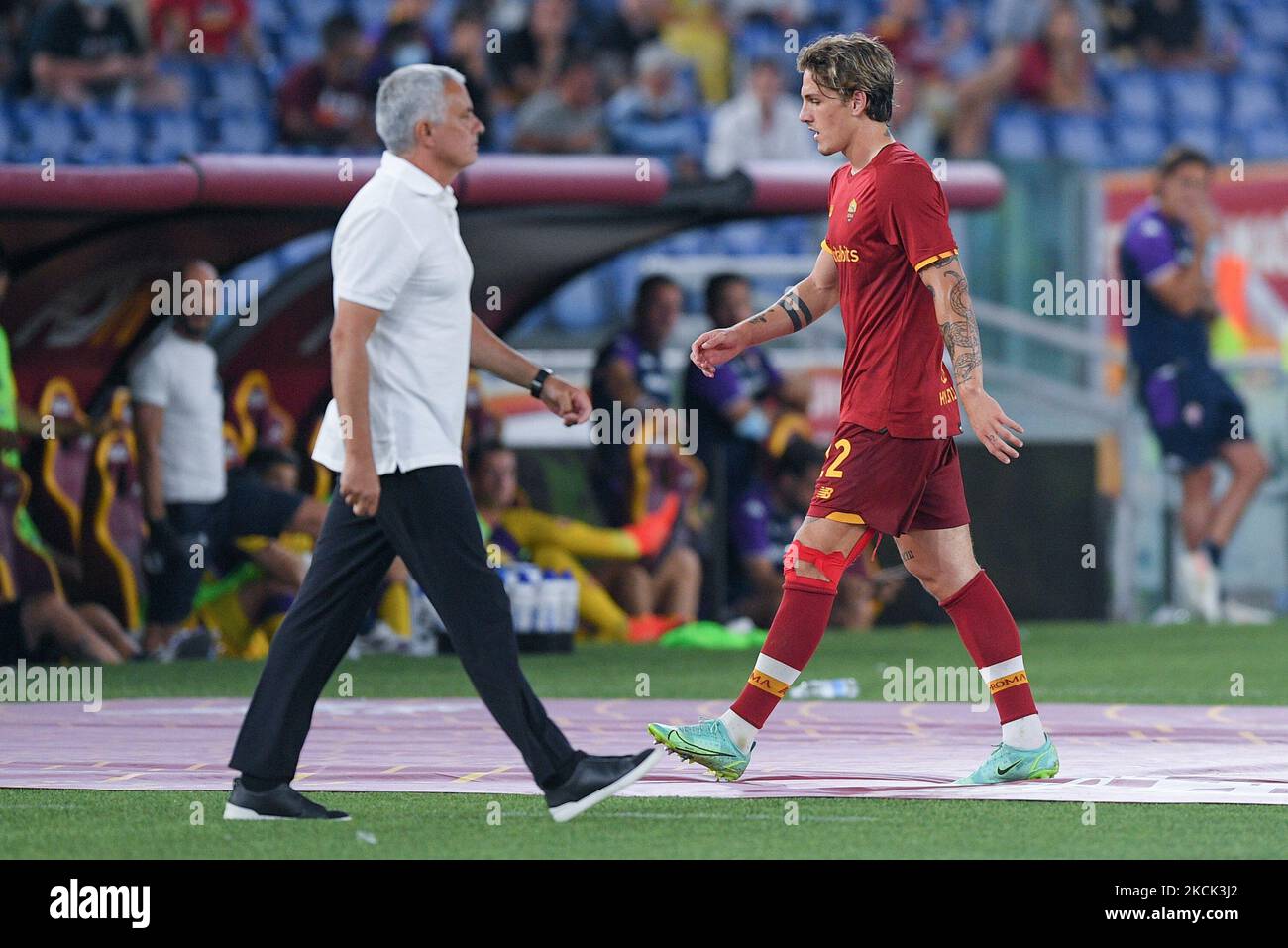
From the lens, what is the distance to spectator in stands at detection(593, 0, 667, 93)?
68.6 feet

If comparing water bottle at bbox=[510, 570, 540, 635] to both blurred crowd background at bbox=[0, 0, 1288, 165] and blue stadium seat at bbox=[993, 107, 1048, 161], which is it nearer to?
blurred crowd background at bbox=[0, 0, 1288, 165]

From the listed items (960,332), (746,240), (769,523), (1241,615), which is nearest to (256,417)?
(769,523)

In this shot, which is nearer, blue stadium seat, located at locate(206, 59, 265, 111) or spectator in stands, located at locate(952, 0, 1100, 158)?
blue stadium seat, located at locate(206, 59, 265, 111)

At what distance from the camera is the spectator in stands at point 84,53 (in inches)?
745

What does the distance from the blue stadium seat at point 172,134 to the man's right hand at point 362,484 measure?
12.8m

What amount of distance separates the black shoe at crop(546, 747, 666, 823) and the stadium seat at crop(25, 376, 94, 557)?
24.4ft

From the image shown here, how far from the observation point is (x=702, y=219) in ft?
50.2

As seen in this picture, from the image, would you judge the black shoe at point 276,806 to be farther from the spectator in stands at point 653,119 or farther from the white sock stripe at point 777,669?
the spectator in stands at point 653,119

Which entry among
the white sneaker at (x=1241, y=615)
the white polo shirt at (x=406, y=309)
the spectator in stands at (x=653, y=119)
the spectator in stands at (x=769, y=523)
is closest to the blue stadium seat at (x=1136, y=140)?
the spectator in stands at (x=653, y=119)

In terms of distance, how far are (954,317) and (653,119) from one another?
1327cm

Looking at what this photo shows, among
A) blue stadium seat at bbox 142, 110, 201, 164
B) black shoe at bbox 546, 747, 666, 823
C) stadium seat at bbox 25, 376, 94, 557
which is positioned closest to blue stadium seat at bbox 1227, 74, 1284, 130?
blue stadium seat at bbox 142, 110, 201, 164

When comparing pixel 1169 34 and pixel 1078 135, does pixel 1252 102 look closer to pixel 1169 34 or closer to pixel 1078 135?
pixel 1169 34

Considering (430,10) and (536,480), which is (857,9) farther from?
(536,480)

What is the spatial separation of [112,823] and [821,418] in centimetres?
1057
